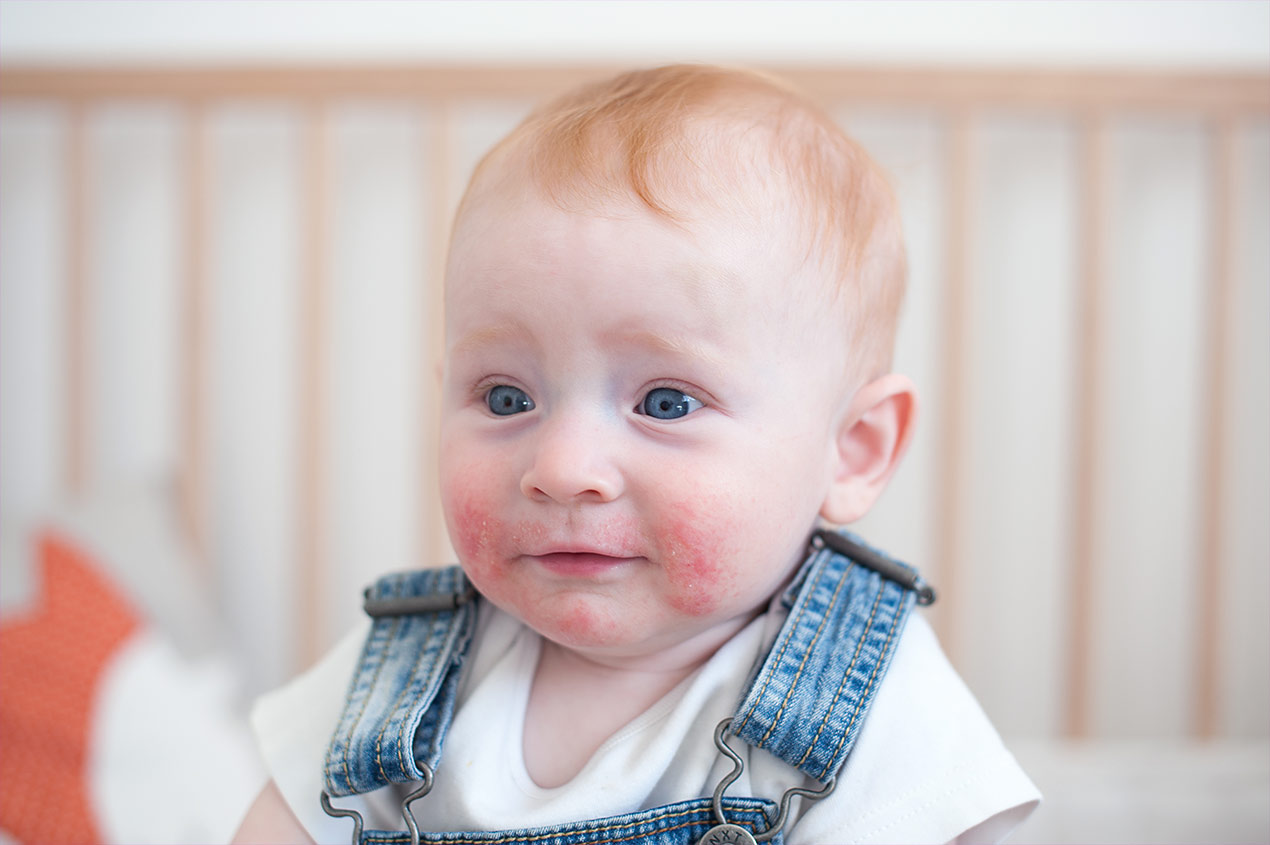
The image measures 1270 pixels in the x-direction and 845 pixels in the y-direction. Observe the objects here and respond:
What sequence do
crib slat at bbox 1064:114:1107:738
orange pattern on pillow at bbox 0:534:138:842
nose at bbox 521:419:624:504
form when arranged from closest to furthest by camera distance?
1. nose at bbox 521:419:624:504
2. orange pattern on pillow at bbox 0:534:138:842
3. crib slat at bbox 1064:114:1107:738

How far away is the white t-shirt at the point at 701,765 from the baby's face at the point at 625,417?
0.06 meters

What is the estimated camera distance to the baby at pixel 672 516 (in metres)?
0.48

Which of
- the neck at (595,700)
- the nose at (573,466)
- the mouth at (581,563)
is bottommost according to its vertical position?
the neck at (595,700)

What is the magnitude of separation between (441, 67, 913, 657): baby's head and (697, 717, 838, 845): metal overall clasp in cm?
7

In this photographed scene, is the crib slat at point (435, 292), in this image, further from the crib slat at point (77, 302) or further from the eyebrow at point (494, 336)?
the eyebrow at point (494, 336)

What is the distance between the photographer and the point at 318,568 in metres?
1.28

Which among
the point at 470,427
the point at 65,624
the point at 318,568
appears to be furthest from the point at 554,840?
the point at 318,568

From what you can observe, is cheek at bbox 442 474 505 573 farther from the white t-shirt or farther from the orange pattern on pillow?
the orange pattern on pillow

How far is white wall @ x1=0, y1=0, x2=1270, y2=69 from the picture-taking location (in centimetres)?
115

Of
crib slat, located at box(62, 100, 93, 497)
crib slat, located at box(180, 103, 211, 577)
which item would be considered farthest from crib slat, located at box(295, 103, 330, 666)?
crib slat, located at box(62, 100, 93, 497)

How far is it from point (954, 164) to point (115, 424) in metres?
1.12

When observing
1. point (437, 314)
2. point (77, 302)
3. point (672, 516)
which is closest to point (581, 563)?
point (672, 516)

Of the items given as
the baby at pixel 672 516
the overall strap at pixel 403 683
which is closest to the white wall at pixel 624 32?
the baby at pixel 672 516

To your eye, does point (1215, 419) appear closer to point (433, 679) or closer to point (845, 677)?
point (845, 677)
